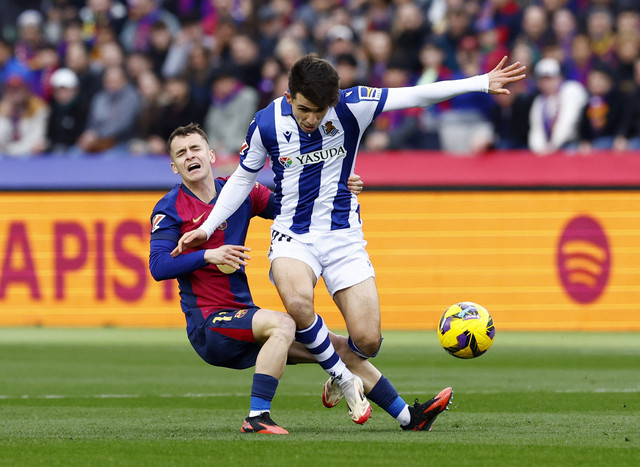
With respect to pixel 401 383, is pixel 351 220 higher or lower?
higher

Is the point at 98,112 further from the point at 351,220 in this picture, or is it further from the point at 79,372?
the point at 351,220

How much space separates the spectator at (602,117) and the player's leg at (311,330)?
331 inches

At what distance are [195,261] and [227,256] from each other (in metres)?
0.25

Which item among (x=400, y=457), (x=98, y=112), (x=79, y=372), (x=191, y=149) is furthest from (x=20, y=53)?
(x=400, y=457)

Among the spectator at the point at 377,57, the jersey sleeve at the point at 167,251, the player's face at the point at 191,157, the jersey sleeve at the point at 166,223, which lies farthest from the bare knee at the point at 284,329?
the spectator at the point at 377,57

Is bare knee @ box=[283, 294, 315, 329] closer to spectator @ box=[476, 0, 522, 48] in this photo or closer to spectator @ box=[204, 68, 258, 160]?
spectator @ box=[204, 68, 258, 160]

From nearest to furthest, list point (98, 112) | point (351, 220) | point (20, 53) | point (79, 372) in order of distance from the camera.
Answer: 1. point (351, 220)
2. point (79, 372)
3. point (98, 112)
4. point (20, 53)

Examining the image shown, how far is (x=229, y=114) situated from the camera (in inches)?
661

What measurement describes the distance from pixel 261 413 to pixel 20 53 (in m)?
14.4

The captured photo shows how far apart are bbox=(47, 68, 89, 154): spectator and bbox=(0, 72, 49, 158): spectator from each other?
0.17m

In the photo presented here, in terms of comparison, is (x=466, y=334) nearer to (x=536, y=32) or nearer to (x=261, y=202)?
(x=261, y=202)

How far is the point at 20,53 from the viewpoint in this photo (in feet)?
66.8

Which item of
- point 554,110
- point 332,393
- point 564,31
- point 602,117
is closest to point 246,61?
point 564,31

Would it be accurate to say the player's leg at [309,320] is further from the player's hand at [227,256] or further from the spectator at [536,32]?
the spectator at [536,32]
